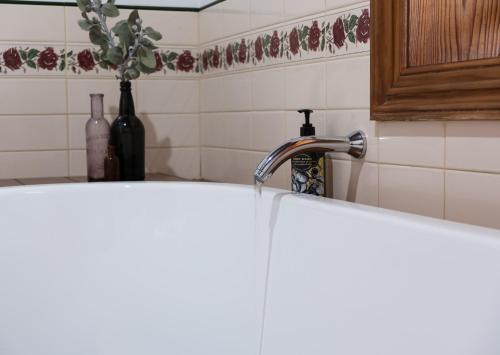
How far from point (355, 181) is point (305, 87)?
0.31 metres

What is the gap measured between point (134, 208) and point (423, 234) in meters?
0.90

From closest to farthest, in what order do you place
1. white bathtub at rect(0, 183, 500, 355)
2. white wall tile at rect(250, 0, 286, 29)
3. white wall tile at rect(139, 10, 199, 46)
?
white bathtub at rect(0, 183, 500, 355) < white wall tile at rect(250, 0, 286, 29) < white wall tile at rect(139, 10, 199, 46)

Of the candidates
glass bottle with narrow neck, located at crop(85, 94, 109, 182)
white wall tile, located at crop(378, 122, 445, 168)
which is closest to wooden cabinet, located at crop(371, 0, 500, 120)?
white wall tile, located at crop(378, 122, 445, 168)

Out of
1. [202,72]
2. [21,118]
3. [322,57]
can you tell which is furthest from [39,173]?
[322,57]

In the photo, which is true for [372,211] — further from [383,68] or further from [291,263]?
[383,68]

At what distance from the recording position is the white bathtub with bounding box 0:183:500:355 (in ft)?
3.83

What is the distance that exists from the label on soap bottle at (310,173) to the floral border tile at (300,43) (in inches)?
9.7

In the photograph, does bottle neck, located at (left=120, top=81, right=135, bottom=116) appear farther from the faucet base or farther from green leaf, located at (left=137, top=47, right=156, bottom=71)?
the faucet base

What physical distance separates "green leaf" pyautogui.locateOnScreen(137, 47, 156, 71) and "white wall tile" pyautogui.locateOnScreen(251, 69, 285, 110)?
0.92ft

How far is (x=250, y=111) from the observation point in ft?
6.70

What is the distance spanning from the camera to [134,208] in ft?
5.72

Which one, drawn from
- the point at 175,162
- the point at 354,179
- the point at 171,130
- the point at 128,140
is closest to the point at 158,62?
the point at 171,130

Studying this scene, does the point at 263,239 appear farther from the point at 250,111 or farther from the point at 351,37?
the point at 250,111

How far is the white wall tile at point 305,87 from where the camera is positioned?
1.68m
